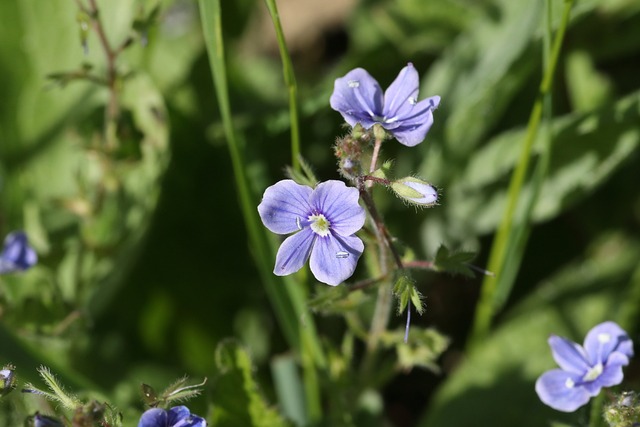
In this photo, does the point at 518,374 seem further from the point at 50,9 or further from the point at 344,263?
the point at 50,9

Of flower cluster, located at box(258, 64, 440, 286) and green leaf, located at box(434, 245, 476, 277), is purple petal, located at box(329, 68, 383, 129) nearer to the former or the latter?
flower cluster, located at box(258, 64, 440, 286)

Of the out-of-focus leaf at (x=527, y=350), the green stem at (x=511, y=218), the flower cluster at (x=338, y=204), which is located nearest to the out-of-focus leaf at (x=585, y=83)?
the green stem at (x=511, y=218)

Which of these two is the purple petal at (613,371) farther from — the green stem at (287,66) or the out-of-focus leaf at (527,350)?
the green stem at (287,66)

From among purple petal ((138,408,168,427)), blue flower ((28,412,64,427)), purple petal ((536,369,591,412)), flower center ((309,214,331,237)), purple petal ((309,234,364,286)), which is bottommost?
purple petal ((536,369,591,412))

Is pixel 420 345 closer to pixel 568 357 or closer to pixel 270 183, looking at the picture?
pixel 568 357

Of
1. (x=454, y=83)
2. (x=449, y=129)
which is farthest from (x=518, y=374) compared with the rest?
(x=454, y=83)

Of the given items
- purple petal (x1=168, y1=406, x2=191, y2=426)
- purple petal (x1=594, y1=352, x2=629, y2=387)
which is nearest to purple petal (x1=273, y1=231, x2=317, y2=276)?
purple petal (x1=168, y1=406, x2=191, y2=426)
